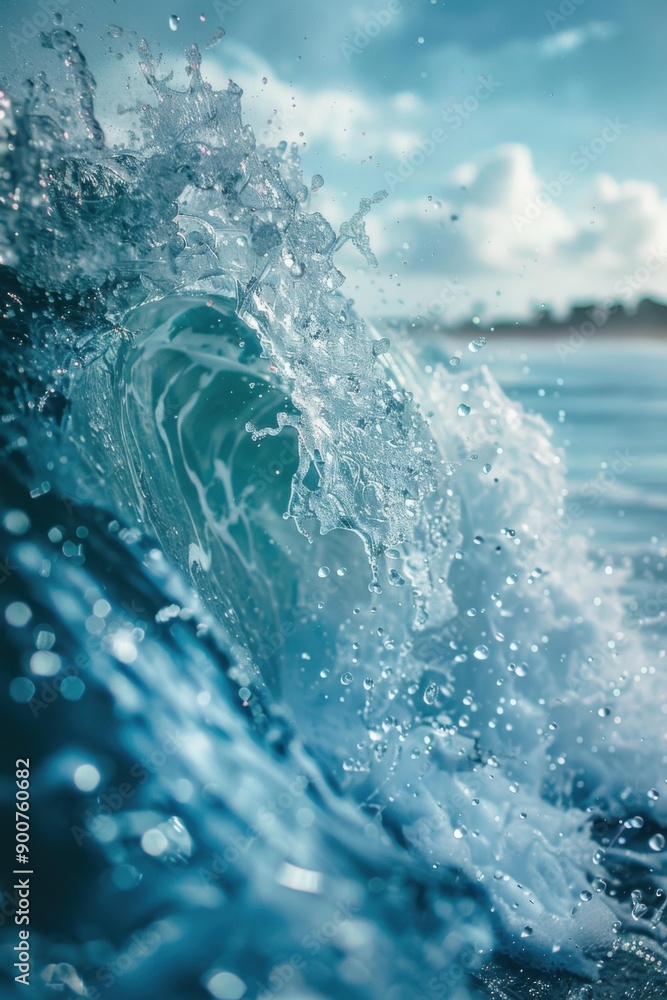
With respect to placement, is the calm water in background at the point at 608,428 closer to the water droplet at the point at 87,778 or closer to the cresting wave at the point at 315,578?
the cresting wave at the point at 315,578

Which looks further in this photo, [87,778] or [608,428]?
[608,428]

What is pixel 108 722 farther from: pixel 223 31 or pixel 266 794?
pixel 223 31

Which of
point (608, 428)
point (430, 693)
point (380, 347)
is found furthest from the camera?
point (608, 428)

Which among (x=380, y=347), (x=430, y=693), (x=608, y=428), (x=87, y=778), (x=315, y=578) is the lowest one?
(x=87, y=778)

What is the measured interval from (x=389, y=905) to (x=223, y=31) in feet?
7.80

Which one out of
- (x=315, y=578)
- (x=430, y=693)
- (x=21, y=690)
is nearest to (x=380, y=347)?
(x=315, y=578)

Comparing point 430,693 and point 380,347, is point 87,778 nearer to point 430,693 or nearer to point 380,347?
point 430,693

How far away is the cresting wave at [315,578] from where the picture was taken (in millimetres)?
2008

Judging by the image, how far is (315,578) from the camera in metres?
2.50

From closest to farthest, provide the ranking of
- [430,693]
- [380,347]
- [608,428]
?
[380,347], [430,693], [608,428]

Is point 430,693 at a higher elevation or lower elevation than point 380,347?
lower

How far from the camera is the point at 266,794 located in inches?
87.1

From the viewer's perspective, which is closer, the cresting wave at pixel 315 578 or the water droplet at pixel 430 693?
the cresting wave at pixel 315 578

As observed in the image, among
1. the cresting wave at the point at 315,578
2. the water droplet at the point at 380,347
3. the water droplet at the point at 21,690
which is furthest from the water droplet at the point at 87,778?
the water droplet at the point at 380,347
